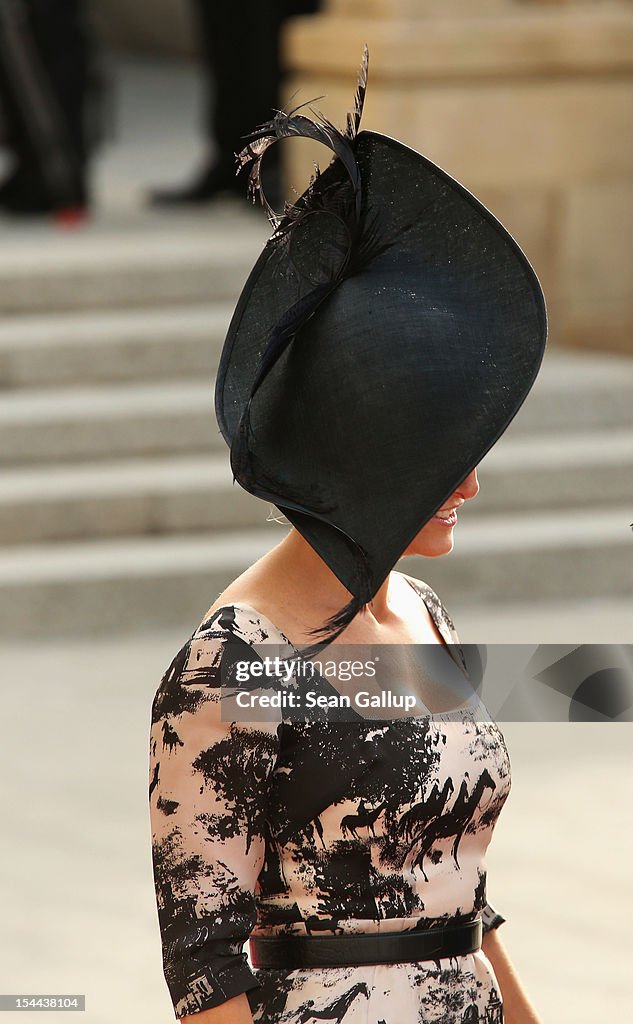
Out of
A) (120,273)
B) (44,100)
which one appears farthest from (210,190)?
(120,273)

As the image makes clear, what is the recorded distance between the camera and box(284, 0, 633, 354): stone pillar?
7.66 metres

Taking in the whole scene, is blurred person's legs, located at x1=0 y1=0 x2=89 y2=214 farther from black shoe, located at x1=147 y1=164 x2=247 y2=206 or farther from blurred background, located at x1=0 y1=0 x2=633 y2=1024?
black shoe, located at x1=147 y1=164 x2=247 y2=206

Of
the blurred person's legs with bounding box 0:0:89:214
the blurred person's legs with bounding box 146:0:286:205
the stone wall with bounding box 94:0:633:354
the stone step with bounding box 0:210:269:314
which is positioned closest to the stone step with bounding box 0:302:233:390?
the stone step with bounding box 0:210:269:314

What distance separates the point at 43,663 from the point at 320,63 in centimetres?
351

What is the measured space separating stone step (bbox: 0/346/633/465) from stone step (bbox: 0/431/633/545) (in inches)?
2.5

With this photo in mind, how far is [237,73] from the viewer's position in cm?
928

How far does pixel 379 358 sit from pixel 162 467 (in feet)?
17.3

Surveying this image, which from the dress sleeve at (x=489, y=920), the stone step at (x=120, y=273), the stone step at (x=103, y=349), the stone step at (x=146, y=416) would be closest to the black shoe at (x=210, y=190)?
the stone step at (x=120, y=273)

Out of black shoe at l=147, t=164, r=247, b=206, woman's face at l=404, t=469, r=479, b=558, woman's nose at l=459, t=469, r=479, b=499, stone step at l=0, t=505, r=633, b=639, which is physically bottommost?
woman's face at l=404, t=469, r=479, b=558

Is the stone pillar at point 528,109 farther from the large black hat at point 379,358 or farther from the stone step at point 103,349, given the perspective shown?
the large black hat at point 379,358

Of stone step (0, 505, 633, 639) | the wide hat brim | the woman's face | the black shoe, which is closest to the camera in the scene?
the wide hat brim

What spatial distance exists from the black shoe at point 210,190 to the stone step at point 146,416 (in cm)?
226

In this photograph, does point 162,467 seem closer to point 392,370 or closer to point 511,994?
point 511,994

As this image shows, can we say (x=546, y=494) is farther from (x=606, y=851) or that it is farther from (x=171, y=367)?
(x=606, y=851)
